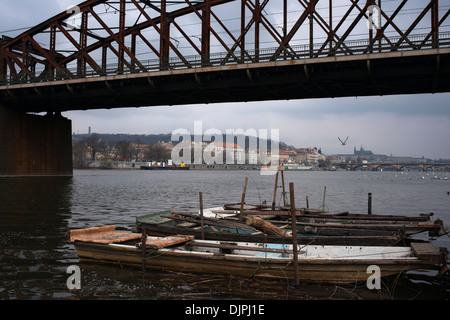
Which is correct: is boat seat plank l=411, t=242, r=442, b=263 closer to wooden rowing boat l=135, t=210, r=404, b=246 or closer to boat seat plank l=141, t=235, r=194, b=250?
wooden rowing boat l=135, t=210, r=404, b=246

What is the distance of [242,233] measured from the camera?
14.4m

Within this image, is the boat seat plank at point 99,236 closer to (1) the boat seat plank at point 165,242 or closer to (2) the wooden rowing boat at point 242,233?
(2) the wooden rowing boat at point 242,233

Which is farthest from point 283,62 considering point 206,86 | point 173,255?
point 173,255

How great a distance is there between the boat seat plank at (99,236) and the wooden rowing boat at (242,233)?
0.71 m

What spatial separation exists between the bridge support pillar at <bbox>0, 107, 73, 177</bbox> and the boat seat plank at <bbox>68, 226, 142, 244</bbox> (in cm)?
4437

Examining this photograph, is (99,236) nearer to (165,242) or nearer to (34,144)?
(165,242)

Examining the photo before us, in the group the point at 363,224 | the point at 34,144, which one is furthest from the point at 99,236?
the point at 34,144

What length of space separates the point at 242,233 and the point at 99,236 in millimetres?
4785

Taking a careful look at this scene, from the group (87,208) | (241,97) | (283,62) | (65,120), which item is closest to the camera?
(87,208)

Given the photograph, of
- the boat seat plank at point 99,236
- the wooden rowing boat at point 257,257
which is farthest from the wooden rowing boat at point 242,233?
the boat seat plank at point 99,236

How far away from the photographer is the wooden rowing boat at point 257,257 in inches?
394

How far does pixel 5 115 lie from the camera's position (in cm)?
5228
